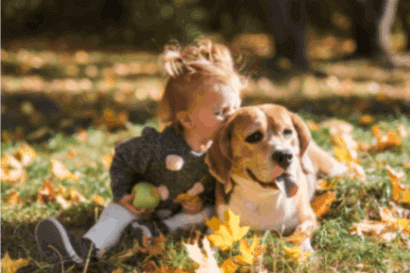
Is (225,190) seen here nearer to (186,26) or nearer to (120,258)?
(120,258)

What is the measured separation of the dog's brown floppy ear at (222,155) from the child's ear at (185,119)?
0.30 metres

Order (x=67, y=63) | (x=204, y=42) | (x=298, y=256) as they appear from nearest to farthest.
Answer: (x=298, y=256) → (x=204, y=42) → (x=67, y=63)

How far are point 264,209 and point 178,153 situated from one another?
613 millimetres

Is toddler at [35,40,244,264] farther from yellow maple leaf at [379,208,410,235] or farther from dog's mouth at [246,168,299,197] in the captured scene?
yellow maple leaf at [379,208,410,235]

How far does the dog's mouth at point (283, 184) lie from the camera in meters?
2.00

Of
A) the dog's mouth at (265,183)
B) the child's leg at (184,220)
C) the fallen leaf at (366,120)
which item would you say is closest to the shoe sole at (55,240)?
the child's leg at (184,220)

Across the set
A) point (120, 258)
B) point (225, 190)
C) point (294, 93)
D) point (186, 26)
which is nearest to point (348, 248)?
point (225, 190)

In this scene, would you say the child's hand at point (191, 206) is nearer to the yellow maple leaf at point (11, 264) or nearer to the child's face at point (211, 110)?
the child's face at point (211, 110)

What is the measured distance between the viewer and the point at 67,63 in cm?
782

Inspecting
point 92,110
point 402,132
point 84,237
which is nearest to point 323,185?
point 84,237

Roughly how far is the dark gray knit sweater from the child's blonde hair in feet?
0.41

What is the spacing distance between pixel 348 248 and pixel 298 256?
322 mm

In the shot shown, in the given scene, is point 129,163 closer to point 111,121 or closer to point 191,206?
point 191,206

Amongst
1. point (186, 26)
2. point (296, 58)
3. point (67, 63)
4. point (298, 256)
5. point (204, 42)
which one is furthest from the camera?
point (186, 26)
